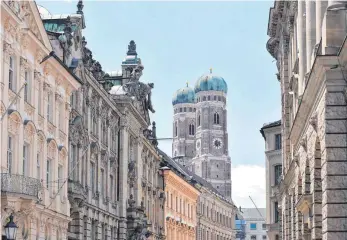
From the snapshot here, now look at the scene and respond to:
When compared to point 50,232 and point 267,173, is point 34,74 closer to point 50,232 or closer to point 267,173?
point 50,232

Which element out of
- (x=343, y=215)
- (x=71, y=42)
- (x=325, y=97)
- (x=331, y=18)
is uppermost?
(x=71, y=42)

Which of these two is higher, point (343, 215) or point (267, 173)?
point (267, 173)

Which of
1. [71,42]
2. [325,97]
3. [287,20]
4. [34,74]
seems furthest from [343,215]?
[71,42]

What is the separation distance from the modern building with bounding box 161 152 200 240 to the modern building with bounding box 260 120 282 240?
542 inches

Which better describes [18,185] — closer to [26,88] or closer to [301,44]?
[26,88]

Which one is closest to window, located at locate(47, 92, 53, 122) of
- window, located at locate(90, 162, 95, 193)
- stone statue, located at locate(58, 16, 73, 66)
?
stone statue, located at locate(58, 16, 73, 66)

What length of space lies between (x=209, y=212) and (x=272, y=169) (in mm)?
44352

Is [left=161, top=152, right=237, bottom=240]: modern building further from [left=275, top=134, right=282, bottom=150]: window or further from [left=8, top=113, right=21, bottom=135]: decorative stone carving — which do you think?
[left=8, top=113, right=21, bottom=135]: decorative stone carving

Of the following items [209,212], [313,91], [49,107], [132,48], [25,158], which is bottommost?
[25,158]

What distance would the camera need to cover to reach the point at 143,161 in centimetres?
7594

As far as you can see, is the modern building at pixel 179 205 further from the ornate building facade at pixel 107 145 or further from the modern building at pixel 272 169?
the modern building at pixel 272 169

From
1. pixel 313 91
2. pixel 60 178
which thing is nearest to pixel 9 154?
pixel 60 178

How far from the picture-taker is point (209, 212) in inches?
4722

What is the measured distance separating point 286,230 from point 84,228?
38.5 feet
